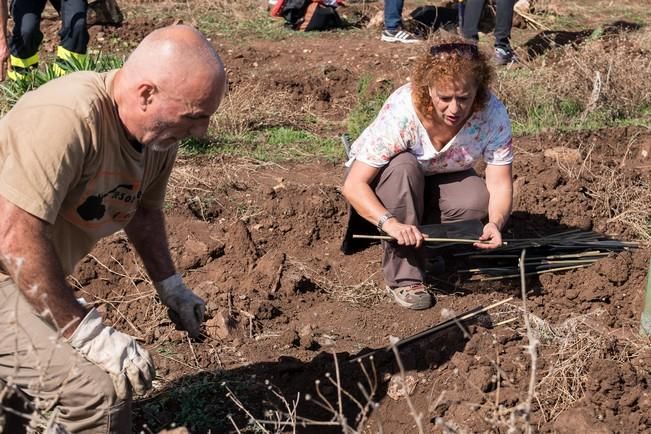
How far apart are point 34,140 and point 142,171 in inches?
19.9

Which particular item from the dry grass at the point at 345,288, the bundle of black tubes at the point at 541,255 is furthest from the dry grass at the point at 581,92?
the dry grass at the point at 345,288

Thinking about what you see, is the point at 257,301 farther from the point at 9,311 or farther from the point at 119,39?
the point at 119,39

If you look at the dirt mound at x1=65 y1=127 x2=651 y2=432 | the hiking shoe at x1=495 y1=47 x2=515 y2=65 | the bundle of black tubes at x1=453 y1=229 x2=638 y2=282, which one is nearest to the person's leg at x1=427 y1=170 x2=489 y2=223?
the bundle of black tubes at x1=453 y1=229 x2=638 y2=282

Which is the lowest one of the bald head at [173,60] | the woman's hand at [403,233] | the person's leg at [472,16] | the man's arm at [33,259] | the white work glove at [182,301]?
the person's leg at [472,16]

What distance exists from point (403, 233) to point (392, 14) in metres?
5.78

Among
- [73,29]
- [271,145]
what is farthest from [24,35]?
[271,145]

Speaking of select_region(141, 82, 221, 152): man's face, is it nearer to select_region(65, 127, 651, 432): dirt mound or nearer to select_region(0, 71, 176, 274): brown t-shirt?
select_region(0, 71, 176, 274): brown t-shirt

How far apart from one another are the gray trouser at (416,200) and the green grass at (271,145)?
1.73 m

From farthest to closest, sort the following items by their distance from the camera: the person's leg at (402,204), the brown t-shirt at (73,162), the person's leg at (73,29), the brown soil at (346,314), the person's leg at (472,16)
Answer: the person's leg at (472,16) < the person's leg at (73,29) < the person's leg at (402,204) < the brown soil at (346,314) < the brown t-shirt at (73,162)

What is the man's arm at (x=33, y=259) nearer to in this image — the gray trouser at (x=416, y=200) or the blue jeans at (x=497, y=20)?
the gray trouser at (x=416, y=200)

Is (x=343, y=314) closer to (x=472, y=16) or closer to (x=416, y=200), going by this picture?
(x=416, y=200)

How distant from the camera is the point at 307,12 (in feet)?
33.9

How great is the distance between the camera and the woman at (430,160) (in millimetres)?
4406

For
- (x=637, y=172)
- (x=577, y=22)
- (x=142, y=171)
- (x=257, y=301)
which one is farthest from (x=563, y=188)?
(x=577, y=22)
